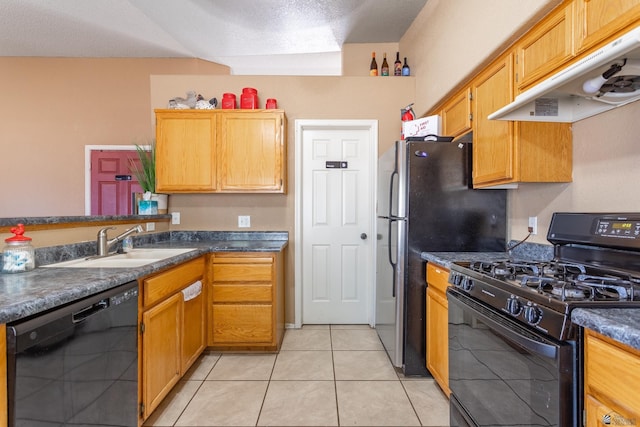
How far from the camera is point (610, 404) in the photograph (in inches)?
31.6

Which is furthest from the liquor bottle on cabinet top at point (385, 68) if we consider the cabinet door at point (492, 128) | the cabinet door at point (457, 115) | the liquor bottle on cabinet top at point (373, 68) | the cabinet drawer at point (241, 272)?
the cabinet drawer at point (241, 272)

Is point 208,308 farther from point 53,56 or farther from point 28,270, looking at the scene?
point 53,56

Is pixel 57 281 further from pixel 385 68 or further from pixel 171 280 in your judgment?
pixel 385 68

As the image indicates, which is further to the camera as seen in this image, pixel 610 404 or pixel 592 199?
pixel 592 199

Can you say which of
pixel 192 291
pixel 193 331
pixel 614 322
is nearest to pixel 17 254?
pixel 192 291

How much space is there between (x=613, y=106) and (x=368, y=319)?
2.55 m

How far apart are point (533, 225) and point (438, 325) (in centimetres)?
85

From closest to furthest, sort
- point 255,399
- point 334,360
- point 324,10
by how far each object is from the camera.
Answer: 1. point 255,399
2. point 334,360
3. point 324,10

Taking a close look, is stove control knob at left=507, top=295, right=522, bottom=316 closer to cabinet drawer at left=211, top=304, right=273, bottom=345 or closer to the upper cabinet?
cabinet drawer at left=211, top=304, right=273, bottom=345

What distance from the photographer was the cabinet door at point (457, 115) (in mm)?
2086

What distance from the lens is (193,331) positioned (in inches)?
88.0

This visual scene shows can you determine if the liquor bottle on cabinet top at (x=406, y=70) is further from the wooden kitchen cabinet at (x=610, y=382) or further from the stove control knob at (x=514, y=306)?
the wooden kitchen cabinet at (x=610, y=382)

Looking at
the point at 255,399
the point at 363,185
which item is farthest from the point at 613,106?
the point at 255,399

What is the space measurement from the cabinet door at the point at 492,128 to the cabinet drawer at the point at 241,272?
169cm
